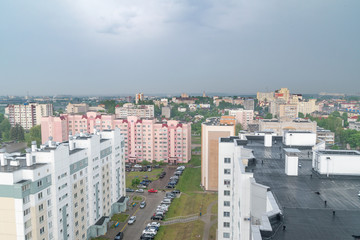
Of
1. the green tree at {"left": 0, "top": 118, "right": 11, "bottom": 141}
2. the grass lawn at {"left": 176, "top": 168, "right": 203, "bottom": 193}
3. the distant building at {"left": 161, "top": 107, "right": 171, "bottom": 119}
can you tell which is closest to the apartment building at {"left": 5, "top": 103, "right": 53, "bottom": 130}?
the green tree at {"left": 0, "top": 118, "right": 11, "bottom": 141}

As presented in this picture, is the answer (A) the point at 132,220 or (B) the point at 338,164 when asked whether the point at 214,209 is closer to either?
(A) the point at 132,220

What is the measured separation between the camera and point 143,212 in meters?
28.7

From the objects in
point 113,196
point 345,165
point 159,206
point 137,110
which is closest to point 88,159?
point 113,196

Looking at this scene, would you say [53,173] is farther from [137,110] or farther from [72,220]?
[137,110]

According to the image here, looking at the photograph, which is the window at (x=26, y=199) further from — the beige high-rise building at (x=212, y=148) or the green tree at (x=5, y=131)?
the green tree at (x=5, y=131)

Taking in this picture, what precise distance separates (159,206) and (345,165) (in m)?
20.7

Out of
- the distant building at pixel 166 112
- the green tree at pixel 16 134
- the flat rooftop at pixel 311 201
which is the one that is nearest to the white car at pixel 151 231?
the flat rooftop at pixel 311 201

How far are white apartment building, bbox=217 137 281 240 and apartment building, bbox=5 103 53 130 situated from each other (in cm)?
7330

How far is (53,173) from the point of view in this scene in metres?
17.9

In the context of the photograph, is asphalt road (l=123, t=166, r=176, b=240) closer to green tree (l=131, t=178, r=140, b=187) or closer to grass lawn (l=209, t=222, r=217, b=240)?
green tree (l=131, t=178, r=140, b=187)

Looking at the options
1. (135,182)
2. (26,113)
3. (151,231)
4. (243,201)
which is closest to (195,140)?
(135,182)

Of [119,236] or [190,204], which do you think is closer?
[119,236]

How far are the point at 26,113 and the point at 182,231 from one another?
71.5 m

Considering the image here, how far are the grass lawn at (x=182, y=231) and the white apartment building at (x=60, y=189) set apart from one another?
4966mm
